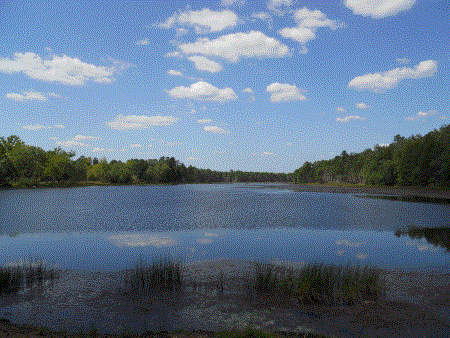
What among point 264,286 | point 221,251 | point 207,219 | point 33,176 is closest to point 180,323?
point 264,286

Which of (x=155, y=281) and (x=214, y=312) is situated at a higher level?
(x=155, y=281)

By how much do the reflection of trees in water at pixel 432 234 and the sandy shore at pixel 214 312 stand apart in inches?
503

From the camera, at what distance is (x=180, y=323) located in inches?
401

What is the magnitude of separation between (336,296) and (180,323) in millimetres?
6091

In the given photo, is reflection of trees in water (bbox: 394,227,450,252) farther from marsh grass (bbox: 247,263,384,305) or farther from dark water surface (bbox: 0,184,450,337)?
marsh grass (bbox: 247,263,384,305)

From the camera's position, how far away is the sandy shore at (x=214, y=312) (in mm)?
9906

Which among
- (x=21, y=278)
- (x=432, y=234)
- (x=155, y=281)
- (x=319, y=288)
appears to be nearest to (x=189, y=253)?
(x=155, y=281)

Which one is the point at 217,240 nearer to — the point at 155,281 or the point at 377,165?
the point at 155,281

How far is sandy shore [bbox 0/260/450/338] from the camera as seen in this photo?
390 inches

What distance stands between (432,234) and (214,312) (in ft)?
84.7

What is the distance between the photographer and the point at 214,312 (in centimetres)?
1101

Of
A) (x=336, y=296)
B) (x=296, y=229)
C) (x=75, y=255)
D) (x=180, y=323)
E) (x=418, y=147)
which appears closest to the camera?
(x=180, y=323)

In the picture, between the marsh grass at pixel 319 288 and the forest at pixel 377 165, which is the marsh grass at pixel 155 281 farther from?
the forest at pixel 377 165

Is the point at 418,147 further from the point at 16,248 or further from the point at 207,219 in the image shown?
the point at 16,248
